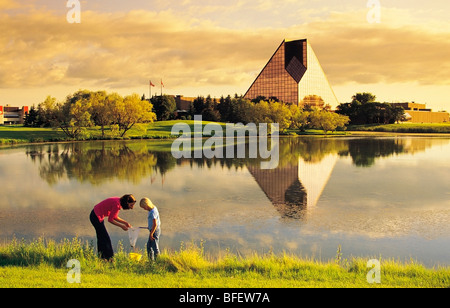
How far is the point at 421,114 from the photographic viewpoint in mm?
165375

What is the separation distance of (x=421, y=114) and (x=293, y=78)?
5935 centimetres

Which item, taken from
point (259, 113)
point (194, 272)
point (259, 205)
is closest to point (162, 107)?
point (259, 113)

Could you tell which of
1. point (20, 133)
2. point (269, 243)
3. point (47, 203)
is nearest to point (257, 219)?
point (269, 243)

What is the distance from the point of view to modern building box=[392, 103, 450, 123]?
517 feet

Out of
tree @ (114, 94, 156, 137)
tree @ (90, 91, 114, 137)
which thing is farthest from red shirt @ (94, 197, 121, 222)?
tree @ (90, 91, 114, 137)

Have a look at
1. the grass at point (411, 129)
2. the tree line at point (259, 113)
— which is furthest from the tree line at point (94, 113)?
the grass at point (411, 129)

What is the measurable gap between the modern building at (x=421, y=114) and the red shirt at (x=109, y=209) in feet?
506

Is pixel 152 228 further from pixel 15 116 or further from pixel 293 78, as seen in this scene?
pixel 15 116

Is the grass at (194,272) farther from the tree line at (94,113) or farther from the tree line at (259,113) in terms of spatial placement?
the tree line at (259,113)

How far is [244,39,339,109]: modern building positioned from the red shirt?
446 ft

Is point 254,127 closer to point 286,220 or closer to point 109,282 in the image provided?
point 286,220

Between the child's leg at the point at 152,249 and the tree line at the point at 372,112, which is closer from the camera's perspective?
the child's leg at the point at 152,249

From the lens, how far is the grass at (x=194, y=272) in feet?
24.2

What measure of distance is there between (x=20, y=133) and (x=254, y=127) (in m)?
45.1
